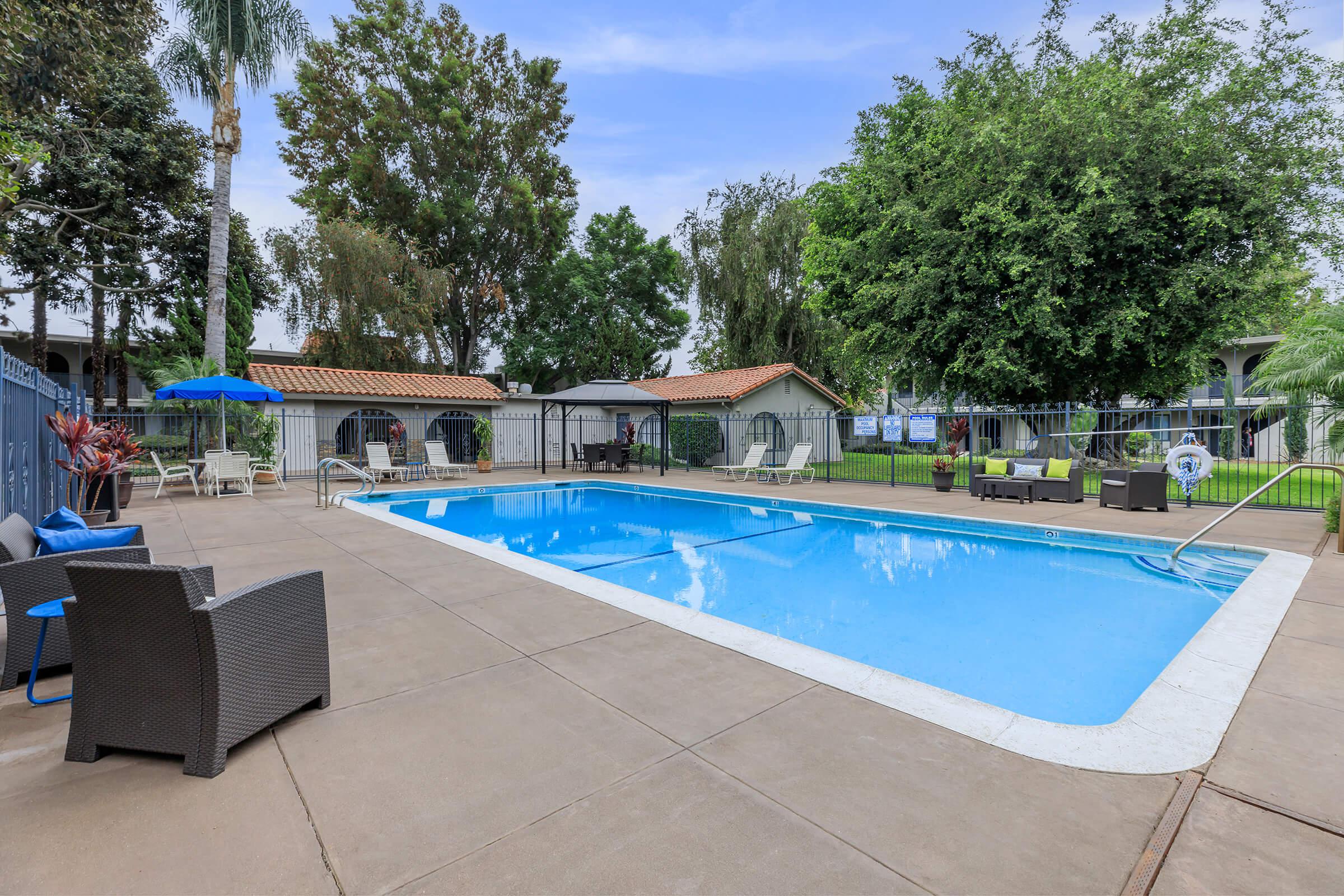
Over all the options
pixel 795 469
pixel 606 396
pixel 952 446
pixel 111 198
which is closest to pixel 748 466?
pixel 795 469

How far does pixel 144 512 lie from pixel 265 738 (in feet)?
31.3

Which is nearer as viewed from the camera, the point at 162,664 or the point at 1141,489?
the point at 162,664

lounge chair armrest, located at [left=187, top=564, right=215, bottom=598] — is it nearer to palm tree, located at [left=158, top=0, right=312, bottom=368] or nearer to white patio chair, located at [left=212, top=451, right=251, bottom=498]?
white patio chair, located at [left=212, top=451, right=251, bottom=498]

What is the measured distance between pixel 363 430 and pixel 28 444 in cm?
1364

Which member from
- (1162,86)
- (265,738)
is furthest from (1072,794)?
(1162,86)

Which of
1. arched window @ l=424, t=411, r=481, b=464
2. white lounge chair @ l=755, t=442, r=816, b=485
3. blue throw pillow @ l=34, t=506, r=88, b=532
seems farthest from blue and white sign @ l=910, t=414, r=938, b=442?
arched window @ l=424, t=411, r=481, b=464

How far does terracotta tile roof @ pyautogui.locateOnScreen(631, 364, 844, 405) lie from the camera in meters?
19.7

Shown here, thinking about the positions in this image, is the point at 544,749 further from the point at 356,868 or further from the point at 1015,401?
the point at 1015,401

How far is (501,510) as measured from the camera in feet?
38.5

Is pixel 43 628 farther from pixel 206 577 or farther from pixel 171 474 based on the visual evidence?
pixel 171 474

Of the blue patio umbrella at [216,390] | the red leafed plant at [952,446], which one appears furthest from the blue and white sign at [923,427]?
the blue patio umbrella at [216,390]

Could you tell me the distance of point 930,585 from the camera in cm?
633

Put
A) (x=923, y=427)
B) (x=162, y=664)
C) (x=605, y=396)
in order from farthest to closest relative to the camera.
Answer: (x=605, y=396) < (x=923, y=427) < (x=162, y=664)

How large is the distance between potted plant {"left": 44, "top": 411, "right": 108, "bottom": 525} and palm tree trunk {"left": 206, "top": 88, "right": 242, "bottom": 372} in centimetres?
890
